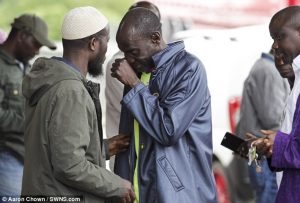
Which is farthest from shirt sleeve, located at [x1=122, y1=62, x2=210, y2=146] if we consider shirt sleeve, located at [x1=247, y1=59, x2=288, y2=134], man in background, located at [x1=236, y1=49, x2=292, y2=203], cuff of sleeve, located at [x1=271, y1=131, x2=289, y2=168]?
shirt sleeve, located at [x1=247, y1=59, x2=288, y2=134]

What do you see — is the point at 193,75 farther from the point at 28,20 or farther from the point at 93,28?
the point at 28,20

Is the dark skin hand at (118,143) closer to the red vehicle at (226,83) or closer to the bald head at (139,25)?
the bald head at (139,25)


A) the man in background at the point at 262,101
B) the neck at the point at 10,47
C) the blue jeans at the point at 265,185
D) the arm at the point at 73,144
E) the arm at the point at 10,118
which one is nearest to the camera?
the arm at the point at 73,144

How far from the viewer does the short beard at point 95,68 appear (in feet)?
15.8

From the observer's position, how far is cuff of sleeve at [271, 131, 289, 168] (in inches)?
189

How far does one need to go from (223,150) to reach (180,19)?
9.05 feet

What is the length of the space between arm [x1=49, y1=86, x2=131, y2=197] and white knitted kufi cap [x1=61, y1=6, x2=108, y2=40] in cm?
38

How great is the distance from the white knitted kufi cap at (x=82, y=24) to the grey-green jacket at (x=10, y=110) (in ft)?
6.74

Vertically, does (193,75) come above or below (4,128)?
above

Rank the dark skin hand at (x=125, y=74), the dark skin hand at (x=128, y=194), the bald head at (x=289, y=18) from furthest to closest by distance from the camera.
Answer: the bald head at (x=289, y=18) → the dark skin hand at (x=125, y=74) → the dark skin hand at (x=128, y=194)

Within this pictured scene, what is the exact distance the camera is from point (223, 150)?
9.53 meters

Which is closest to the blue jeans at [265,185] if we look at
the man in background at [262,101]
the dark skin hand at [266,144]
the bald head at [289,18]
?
the man in background at [262,101]

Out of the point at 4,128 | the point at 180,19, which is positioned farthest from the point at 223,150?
the point at 4,128

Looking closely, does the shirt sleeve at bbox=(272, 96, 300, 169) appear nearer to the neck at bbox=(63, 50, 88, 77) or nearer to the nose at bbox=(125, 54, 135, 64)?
the nose at bbox=(125, 54, 135, 64)
